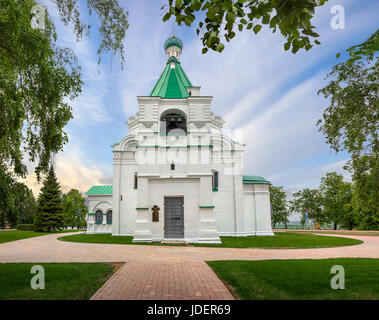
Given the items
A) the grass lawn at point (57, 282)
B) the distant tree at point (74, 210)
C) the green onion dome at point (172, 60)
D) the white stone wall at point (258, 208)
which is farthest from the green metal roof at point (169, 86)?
the distant tree at point (74, 210)

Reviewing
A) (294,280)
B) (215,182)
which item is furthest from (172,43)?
(294,280)

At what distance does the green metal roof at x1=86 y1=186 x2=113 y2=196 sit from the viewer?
2576cm

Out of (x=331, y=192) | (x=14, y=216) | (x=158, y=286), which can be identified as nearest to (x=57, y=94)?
(x=158, y=286)

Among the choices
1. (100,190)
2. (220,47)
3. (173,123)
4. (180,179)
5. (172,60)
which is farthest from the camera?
(100,190)

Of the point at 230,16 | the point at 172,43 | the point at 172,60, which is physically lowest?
the point at 230,16

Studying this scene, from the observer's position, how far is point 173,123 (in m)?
20.3

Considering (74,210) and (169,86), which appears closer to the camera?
(169,86)

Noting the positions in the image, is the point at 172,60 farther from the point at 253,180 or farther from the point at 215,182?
the point at 253,180

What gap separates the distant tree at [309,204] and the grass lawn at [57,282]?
39219 millimetres

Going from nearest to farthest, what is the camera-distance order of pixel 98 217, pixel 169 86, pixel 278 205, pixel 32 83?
pixel 32 83
pixel 169 86
pixel 98 217
pixel 278 205

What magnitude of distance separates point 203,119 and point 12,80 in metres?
13.6

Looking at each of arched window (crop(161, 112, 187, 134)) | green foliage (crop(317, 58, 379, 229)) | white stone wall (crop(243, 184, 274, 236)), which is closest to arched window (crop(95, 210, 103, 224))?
arched window (crop(161, 112, 187, 134))

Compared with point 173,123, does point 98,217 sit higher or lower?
lower

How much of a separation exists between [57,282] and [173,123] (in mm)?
15328
